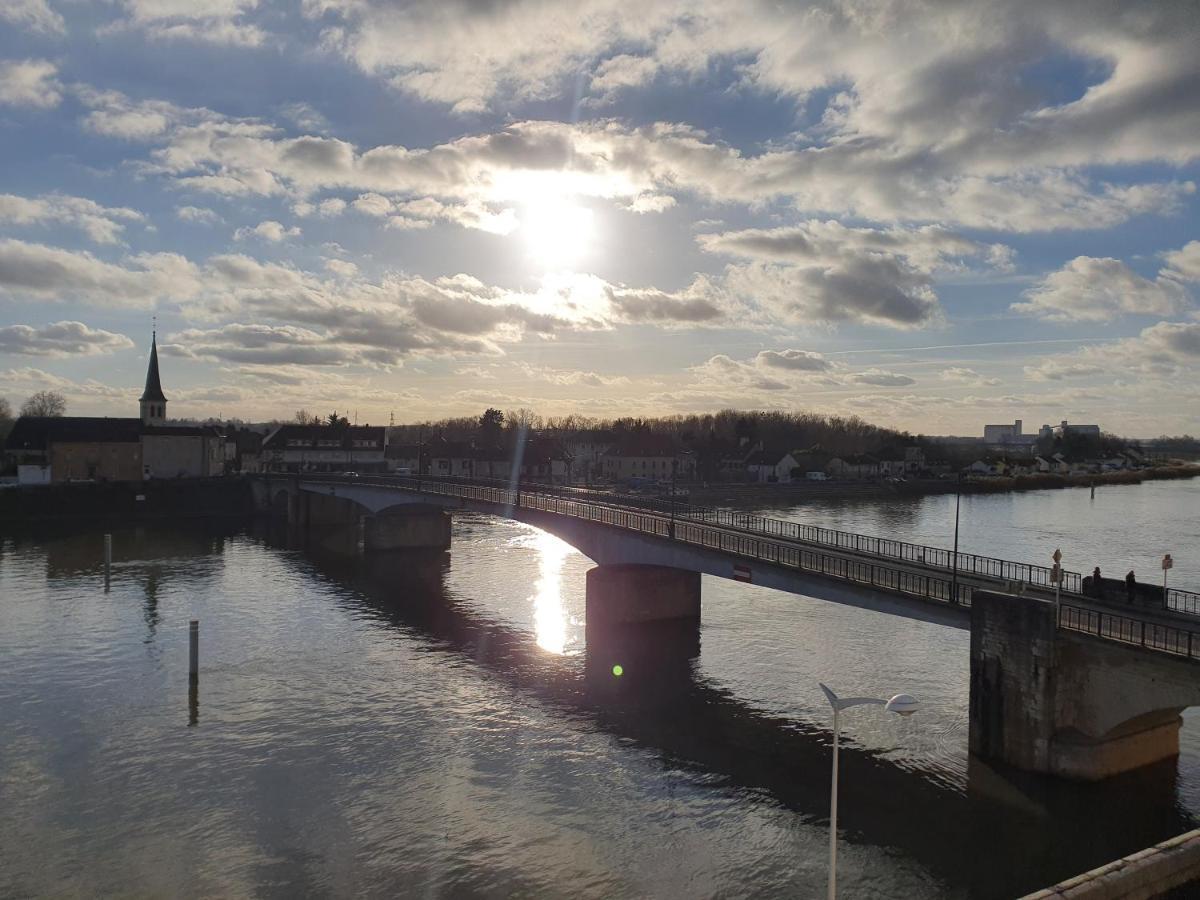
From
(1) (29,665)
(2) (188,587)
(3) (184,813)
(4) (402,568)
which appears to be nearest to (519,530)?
(4) (402,568)

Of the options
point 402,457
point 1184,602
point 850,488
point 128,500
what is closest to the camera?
point 1184,602

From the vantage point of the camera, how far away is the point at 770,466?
174 meters

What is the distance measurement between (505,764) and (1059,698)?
17.5 meters

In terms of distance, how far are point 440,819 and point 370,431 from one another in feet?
432

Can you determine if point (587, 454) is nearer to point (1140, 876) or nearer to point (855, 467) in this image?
point (855, 467)

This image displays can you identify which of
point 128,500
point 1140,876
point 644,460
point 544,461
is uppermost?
point 644,460

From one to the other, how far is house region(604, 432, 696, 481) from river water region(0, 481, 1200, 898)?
108464 mm

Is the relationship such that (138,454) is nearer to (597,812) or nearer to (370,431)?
(370,431)

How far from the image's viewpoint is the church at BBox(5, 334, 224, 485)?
10381 centimetres

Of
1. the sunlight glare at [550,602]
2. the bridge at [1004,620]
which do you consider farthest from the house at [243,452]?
the bridge at [1004,620]

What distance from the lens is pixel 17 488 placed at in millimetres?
92938

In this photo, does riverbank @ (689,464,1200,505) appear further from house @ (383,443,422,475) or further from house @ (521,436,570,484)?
house @ (383,443,422,475)

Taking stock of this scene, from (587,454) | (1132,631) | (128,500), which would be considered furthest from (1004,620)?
(587,454)

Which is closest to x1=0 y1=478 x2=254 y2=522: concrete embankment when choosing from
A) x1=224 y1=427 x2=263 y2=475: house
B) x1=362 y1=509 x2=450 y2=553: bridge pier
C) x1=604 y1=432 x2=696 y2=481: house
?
x1=224 y1=427 x2=263 y2=475: house
